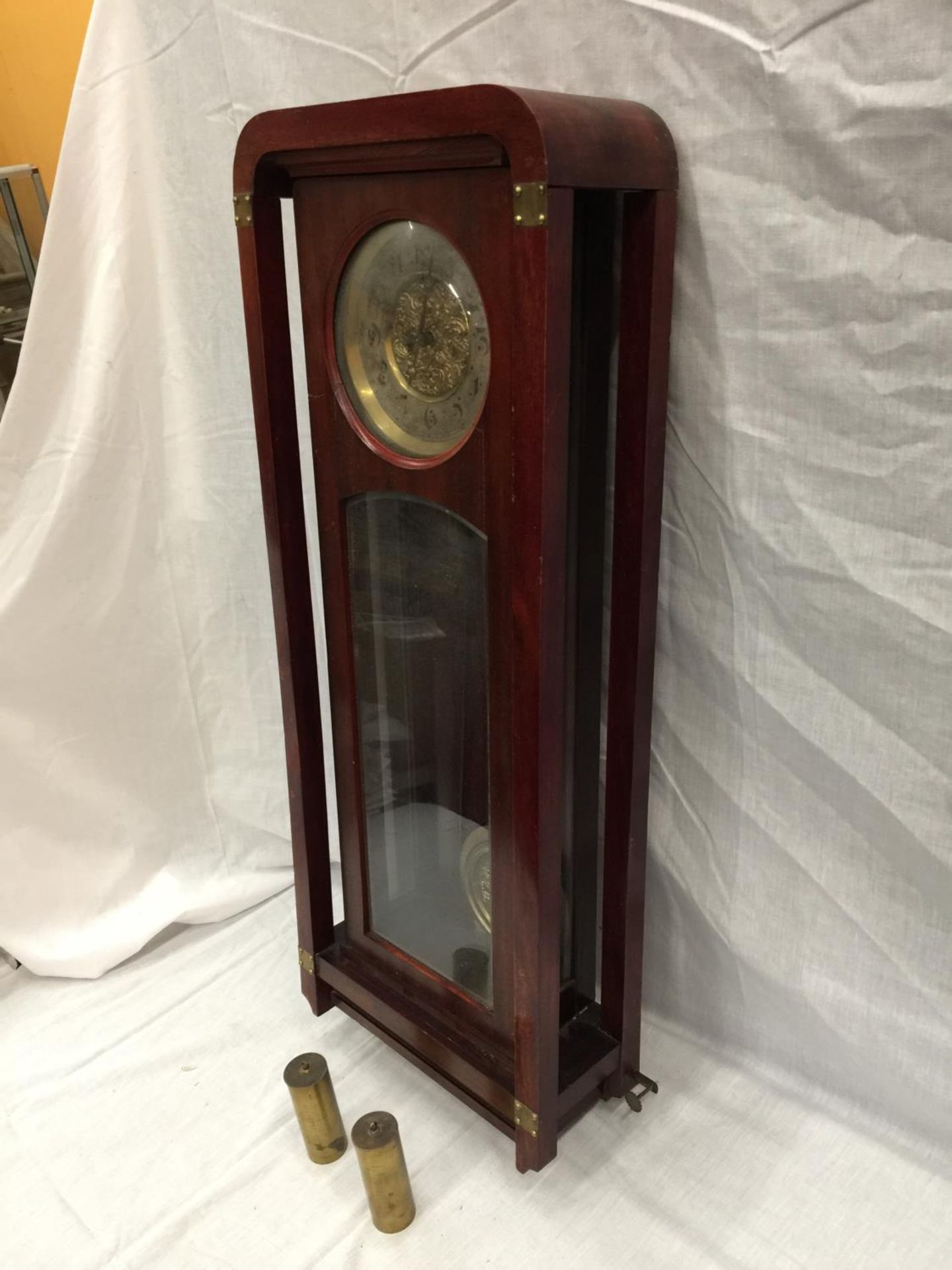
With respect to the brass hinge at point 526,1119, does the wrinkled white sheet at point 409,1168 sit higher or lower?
lower

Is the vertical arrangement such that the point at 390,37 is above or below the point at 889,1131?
above

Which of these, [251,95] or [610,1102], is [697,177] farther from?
[610,1102]

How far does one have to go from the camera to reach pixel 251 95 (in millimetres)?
1103

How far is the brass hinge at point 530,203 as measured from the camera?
706mm

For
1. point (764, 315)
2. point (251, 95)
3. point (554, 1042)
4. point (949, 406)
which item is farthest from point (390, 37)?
point (554, 1042)

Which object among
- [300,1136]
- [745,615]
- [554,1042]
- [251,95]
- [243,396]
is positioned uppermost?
[251,95]

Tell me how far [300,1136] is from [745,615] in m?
0.72

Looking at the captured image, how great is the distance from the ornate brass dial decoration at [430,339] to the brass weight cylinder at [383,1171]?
65cm

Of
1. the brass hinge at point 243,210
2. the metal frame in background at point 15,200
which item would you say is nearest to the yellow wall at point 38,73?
the metal frame in background at point 15,200

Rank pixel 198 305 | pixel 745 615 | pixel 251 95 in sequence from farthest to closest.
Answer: pixel 198 305
pixel 251 95
pixel 745 615

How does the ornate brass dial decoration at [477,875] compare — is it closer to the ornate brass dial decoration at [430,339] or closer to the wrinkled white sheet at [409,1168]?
the wrinkled white sheet at [409,1168]

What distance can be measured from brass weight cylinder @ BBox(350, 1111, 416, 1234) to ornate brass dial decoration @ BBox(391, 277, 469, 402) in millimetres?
651

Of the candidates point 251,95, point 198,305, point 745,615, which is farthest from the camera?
point 198,305

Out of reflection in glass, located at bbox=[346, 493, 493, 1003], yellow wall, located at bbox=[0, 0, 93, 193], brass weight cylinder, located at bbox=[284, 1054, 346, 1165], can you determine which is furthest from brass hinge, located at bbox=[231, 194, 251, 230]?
brass weight cylinder, located at bbox=[284, 1054, 346, 1165]
